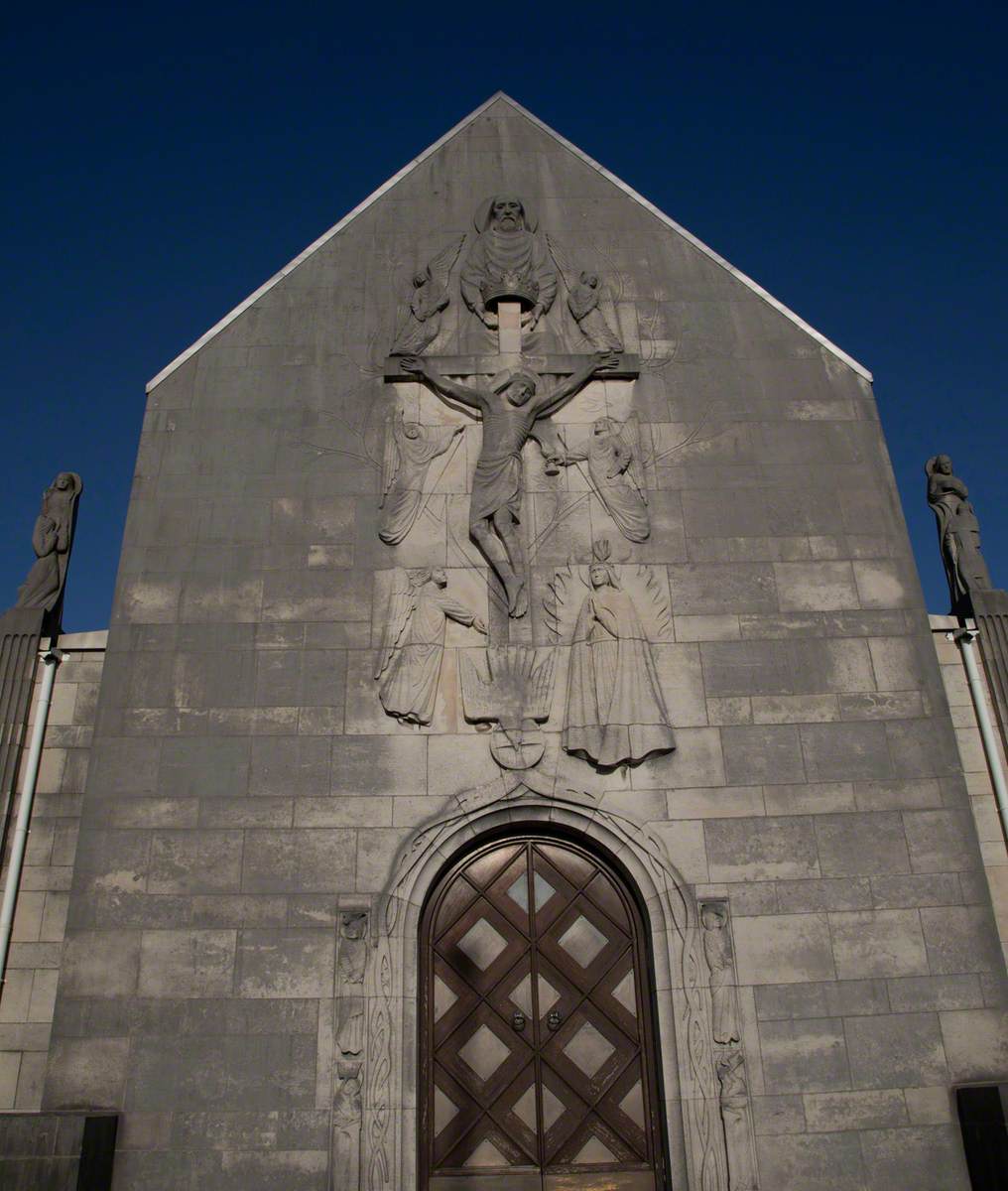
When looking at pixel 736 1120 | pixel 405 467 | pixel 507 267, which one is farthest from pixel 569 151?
pixel 736 1120

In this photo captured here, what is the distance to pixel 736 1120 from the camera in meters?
9.37

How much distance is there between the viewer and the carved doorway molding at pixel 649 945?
30.5 feet

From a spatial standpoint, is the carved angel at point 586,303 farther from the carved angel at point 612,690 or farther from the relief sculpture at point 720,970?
the relief sculpture at point 720,970

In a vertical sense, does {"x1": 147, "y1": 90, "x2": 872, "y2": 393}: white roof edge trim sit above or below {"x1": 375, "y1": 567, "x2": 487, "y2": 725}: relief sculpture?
above

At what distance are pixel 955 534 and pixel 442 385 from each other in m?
6.07

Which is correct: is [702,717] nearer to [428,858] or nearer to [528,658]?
[528,658]

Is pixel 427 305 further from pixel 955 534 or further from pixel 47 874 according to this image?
pixel 47 874

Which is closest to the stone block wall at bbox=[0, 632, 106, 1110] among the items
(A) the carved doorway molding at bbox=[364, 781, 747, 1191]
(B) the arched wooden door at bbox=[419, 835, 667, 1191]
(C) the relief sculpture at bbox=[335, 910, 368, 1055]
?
(C) the relief sculpture at bbox=[335, 910, 368, 1055]

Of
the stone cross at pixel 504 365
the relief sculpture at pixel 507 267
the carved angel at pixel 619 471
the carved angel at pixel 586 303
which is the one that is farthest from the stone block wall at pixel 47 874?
the carved angel at pixel 586 303

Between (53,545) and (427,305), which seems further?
(427,305)

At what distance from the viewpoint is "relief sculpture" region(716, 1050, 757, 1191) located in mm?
9203

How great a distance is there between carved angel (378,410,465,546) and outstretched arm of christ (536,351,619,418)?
3.16 ft

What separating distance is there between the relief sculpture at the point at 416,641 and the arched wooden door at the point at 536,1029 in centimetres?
165

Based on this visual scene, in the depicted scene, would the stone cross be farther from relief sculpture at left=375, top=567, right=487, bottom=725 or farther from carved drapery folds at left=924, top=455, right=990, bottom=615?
carved drapery folds at left=924, top=455, right=990, bottom=615
